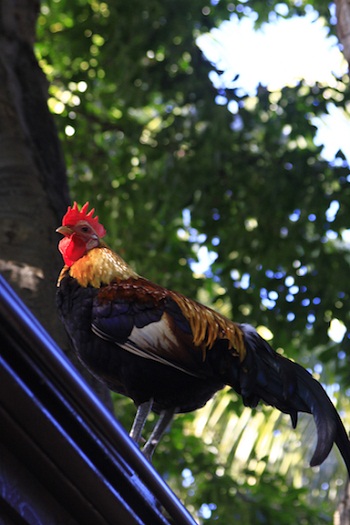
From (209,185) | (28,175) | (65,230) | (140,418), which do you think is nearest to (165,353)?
(140,418)

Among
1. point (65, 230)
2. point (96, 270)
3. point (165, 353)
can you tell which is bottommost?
point (165, 353)

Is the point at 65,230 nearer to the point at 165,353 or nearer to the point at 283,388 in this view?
the point at 165,353

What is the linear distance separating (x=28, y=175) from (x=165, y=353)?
6.04 ft

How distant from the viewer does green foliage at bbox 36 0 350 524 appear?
20.8 feet

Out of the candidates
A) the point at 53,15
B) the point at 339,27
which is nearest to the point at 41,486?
the point at 339,27

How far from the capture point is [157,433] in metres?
3.12

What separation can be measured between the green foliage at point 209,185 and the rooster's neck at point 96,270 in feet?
10.6

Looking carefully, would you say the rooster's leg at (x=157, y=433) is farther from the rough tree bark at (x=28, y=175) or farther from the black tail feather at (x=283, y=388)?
the rough tree bark at (x=28, y=175)

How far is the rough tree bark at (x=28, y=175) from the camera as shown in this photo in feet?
12.8

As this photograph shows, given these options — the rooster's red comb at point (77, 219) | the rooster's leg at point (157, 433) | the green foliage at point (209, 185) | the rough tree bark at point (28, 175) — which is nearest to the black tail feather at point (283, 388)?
the rooster's leg at point (157, 433)

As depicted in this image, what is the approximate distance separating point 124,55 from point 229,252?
1829 mm

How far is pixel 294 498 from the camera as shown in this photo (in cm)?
681

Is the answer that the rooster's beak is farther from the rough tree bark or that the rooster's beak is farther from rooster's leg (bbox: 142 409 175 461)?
rooster's leg (bbox: 142 409 175 461)

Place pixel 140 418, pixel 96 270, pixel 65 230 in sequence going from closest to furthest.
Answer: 1. pixel 140 418
2. pixel 96 270
3. pixel 65 230
